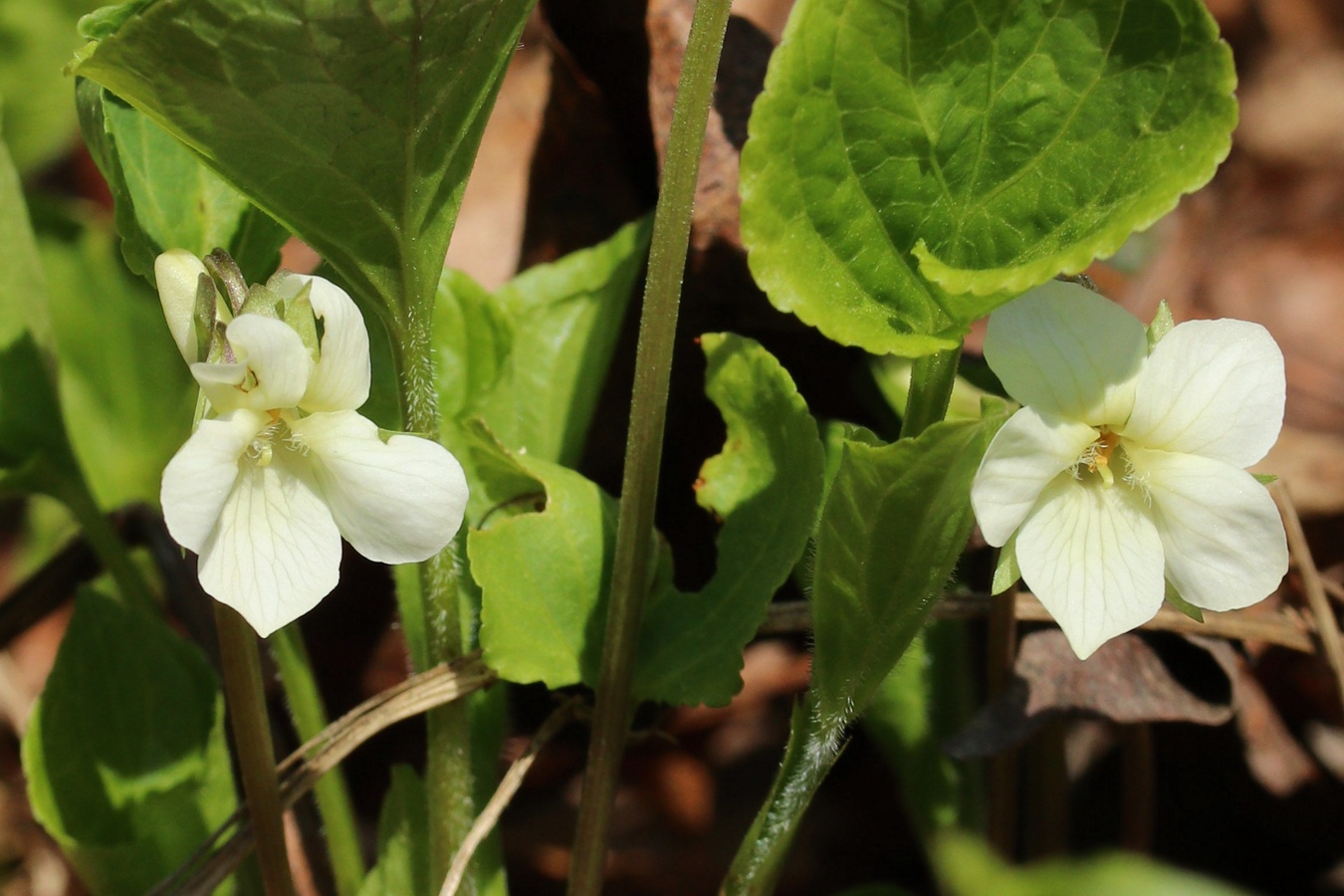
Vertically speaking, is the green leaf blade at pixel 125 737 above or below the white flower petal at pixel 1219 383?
below

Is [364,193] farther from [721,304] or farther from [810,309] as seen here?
[721,304]

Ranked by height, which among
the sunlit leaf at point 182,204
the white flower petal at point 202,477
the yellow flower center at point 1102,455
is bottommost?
the yellow flower center at point 1102,455

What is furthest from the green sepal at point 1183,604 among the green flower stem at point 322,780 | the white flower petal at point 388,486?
the green flower stem at point 322,780

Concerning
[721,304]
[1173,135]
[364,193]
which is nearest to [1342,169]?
[721,304]

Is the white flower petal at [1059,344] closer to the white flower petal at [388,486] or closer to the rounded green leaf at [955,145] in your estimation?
the rounded green leaf at [955,145]

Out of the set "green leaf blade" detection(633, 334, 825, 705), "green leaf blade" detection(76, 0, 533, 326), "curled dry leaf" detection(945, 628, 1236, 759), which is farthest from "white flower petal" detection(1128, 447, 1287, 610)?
"green leaf blade" detection(76, 0, 533, 326)

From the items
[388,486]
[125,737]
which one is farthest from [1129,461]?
[125,737]

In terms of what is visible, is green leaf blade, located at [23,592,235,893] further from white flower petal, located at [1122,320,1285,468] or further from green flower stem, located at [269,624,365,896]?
white flower petal, located at [1122,320,1285,468]

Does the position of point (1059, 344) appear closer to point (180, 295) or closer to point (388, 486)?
point (388, 486)
